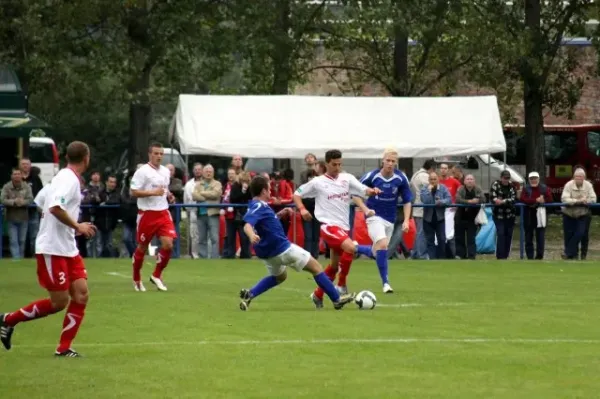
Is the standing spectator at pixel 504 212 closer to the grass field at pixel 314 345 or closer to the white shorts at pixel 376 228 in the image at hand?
the grass field at pixel 314 345

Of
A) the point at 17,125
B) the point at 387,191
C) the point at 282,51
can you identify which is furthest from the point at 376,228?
the point at 282,51

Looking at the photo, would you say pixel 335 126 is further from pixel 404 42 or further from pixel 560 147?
pixel 560 147

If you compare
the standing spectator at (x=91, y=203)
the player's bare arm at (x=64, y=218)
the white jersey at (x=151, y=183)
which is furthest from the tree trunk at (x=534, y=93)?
the player's bare arm at (x=64, y=218)

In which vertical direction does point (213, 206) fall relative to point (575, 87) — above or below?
below

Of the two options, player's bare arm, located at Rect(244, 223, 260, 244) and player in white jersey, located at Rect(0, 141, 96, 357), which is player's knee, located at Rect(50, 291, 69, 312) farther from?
player's bare arm, located at Rect(244, 223, 260, 244)

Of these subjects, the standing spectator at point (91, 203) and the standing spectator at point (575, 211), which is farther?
the standing spectator at point (91, 203)

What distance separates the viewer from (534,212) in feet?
101

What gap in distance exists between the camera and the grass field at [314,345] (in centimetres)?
1120

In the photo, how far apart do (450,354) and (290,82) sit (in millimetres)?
31645

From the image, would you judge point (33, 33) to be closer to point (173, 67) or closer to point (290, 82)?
point (173, 67)

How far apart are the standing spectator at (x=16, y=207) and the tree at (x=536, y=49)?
1356cm

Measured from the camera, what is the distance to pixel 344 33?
41.9 m

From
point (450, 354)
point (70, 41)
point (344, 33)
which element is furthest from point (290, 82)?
point (450, 354)

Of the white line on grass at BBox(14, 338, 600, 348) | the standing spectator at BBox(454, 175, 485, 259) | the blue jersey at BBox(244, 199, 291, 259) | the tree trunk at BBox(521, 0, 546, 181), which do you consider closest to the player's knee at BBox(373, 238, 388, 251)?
the blue jersey at BBox(244, 199, 291, 259)
